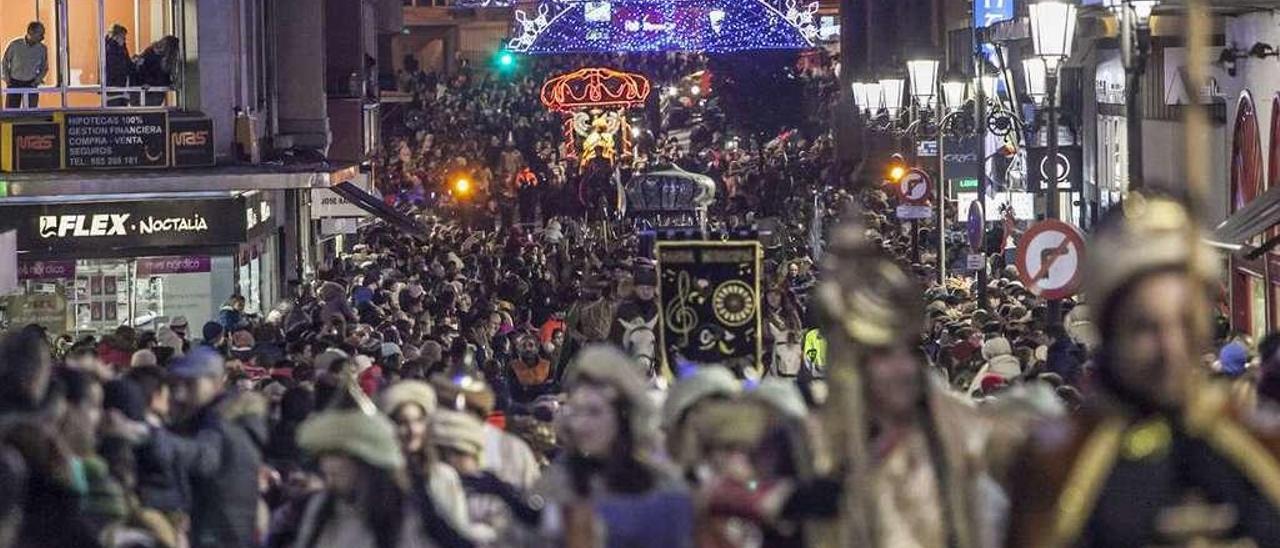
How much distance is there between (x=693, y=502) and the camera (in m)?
7.46

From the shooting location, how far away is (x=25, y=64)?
2848 centimetres

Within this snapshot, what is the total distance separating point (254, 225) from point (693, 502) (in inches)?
947

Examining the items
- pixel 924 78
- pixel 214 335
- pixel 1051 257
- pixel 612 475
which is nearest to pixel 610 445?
pixel 612 475

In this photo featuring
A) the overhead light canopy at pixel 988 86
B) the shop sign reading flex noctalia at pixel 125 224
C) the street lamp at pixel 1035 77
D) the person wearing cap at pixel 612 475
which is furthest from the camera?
the overhead light canopy at pixel 988 86

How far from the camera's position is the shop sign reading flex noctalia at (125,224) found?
90.2 feet

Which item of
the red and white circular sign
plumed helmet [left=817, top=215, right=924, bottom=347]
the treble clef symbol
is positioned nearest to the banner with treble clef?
the treble clef symbol

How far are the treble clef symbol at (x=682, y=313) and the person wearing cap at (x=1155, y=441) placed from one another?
9.79 metres

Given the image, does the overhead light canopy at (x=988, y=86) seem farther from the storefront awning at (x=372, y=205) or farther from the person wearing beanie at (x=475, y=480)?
the person wearing beanie at (x=475, y=480)

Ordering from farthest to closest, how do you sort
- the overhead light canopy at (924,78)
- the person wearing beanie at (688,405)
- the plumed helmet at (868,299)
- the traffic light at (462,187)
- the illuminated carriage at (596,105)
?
the illuminated carriage at (596,105), the traffic light at (462,187), the overhead light canopy at (924,78), the person wearing beanie at (688,405), the plumed helmet at (868,299)

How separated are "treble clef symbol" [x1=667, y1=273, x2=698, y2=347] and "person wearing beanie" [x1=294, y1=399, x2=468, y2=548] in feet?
25.4

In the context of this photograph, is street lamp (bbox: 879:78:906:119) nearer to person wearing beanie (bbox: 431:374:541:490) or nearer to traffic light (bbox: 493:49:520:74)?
person wearing beanie (bbox: 431:374:541:490)

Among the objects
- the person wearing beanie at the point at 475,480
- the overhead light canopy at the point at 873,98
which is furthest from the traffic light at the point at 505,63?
the person wearing beanie at the point at 475,480

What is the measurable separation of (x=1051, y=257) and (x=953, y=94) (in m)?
15.2

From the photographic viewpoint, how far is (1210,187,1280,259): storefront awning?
787 inches
